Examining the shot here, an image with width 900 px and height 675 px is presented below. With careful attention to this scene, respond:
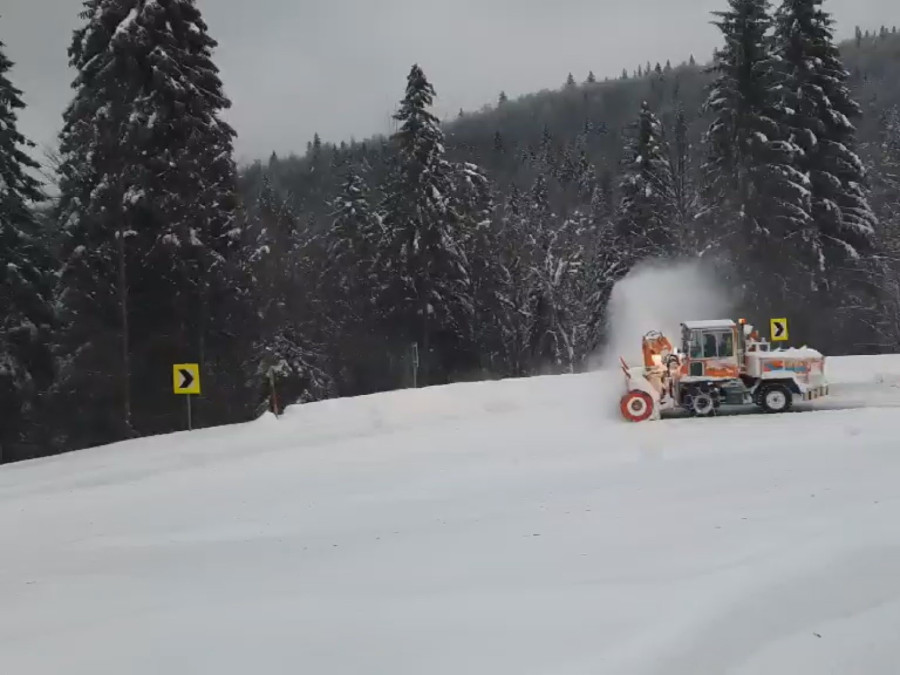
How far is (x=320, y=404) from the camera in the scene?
18891 mm

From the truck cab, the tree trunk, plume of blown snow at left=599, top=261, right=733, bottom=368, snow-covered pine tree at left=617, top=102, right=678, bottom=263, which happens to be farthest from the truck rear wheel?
snow-covered pine tree at left=617, top=102, right=678, bottom=263

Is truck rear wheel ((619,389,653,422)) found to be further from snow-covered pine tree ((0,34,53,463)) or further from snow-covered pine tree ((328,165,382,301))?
snow-covered pine tree ((328,165,382,301))

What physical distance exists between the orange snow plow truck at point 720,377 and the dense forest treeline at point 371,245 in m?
10.4

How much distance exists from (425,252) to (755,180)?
1627cm

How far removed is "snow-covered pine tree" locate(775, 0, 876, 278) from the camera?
112ft

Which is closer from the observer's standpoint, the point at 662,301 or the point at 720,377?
the point at 720,377

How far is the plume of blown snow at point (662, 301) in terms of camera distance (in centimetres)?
3038

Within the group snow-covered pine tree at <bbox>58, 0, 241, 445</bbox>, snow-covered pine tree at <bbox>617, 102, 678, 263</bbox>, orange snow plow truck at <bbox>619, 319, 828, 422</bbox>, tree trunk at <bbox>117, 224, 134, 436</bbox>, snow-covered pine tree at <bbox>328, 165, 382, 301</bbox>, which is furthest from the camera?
snow-covered pine tree at <bbox>328, 165, 382, 301</bbox>

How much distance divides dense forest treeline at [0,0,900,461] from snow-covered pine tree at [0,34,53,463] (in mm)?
79

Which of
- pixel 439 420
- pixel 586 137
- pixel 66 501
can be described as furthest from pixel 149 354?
pixel 586 137

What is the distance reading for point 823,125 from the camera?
34.6m

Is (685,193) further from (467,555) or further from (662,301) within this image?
(467,555)

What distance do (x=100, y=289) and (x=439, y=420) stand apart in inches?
515

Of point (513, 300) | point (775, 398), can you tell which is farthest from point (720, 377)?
point (513, 300)
